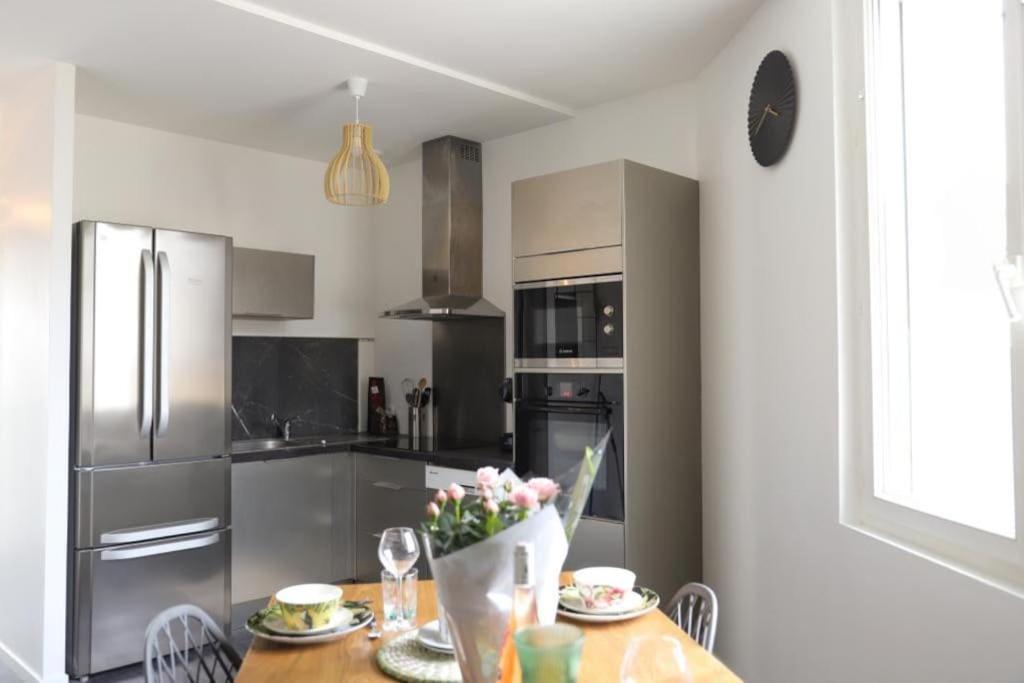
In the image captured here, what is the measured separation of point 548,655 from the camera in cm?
113

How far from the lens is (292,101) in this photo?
3961mm

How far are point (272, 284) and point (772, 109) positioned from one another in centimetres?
284

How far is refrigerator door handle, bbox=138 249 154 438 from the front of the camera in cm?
360

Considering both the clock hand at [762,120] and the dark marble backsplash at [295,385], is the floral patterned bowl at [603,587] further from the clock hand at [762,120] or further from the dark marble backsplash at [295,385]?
the dark marble backsplash at [295,385]

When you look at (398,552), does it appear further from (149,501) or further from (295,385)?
(295,385)

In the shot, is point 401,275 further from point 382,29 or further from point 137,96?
point 382,29

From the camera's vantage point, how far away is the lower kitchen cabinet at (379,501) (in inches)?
165

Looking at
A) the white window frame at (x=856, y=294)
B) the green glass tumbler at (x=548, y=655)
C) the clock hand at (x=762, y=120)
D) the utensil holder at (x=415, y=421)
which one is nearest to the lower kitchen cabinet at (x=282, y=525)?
the utensil holder at (x=415, y=421)

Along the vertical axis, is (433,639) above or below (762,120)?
below

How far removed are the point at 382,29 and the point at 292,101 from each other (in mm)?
951

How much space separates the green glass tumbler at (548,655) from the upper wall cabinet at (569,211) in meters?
2.28

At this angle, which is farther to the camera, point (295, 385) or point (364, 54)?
point (295, 385)

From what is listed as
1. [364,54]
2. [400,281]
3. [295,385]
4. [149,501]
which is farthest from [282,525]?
[364,54]

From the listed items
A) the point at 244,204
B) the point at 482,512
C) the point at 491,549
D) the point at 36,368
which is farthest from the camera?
the point at 244,204
